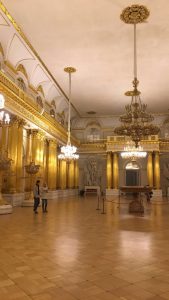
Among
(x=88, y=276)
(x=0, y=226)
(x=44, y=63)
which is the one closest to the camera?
(x=88, y=276)

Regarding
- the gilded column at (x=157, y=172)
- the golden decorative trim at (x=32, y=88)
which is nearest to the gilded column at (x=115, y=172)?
the gilded column at (x=157, y=172)

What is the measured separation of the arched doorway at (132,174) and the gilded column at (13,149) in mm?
14608

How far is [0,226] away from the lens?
673cm

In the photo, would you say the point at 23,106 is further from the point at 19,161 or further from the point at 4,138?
the point at 19,161

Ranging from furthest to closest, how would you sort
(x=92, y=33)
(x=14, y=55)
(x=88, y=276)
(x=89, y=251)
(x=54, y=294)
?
(x=14, y=55)
(x=92, y=33)
(x=89, y=251)
(x=88, y=276)
(x=54, y=294)

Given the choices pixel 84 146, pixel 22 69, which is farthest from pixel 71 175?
pixel 22 69

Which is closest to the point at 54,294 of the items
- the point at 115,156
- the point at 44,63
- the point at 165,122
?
the point at 44,63

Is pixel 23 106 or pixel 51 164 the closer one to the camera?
pixel 23 106

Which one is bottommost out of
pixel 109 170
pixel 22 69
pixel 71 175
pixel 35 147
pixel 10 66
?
pixel 71 175

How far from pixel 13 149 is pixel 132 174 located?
1514 centimetres

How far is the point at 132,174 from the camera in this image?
2477 cm

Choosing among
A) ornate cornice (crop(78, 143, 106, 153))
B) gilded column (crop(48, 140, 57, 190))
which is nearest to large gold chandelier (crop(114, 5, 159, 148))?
gilded column (crop(48, 140, 57, 190))

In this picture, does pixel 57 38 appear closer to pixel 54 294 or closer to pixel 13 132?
pixel 13 132

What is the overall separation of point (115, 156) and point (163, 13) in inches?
620
